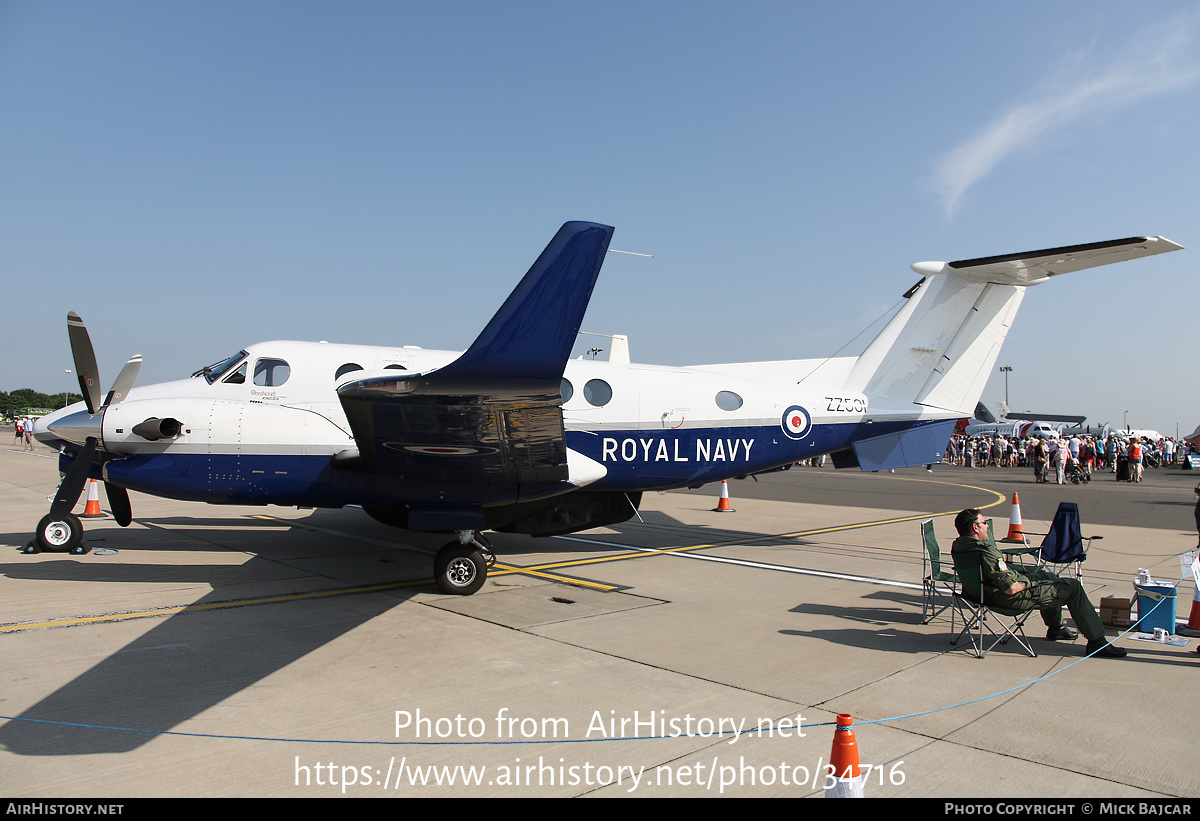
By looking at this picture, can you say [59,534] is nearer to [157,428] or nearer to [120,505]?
[120,505]

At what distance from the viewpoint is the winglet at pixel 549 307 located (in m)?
5.10

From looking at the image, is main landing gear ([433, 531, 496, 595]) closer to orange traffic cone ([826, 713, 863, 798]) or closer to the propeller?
the propeller

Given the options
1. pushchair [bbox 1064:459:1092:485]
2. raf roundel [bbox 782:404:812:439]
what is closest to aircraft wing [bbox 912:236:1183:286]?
raf roundel [bbox 782:404:812:439]

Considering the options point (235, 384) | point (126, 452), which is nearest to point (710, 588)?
point (235, 384)

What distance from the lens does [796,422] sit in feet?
34.5

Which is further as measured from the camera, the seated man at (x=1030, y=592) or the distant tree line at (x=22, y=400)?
the distant tree line at (x=22, y=400)

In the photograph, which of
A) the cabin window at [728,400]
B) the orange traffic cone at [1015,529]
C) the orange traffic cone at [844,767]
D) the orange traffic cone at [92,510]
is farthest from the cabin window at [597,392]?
the orange traffic cone at [92,510]

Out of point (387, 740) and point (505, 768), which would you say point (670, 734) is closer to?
point (505, 768)

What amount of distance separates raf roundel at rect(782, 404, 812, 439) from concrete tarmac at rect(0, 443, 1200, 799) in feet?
6.34

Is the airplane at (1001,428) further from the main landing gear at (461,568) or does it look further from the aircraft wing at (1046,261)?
the main landing gear at (461,568)

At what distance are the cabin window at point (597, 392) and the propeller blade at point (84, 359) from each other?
271 inches

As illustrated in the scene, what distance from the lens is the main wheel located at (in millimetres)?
7852
